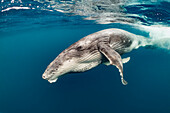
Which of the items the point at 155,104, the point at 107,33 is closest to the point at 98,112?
the point at 155,104

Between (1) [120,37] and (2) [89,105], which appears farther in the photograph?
(2) [89,105]

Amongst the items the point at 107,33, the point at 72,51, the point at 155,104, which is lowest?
the point at 155,104

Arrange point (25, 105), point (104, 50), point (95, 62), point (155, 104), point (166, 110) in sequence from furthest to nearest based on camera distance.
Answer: point (25, 105) < point (155, 104) < point (166, 110) < point (95, 62) < point (104, 50)

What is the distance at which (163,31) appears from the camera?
22.3 meters

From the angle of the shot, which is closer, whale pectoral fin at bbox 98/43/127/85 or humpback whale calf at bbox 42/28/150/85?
whale pectoral fin at bbox 98/43/127/85

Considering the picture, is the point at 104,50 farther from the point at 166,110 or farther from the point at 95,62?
the point at 166,110

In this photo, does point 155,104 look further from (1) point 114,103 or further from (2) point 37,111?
(2) point 37,111

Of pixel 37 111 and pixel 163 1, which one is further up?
pixel 163 1

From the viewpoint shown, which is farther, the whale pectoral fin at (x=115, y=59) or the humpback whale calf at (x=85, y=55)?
the humpback whale calf at (x=85, y=55)

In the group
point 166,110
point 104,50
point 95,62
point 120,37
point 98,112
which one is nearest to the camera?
point 104,50

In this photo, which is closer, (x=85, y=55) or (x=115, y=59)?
(x=115, y=59)

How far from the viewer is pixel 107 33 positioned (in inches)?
172

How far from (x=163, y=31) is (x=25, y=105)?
40.2m

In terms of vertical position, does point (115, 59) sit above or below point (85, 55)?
above
